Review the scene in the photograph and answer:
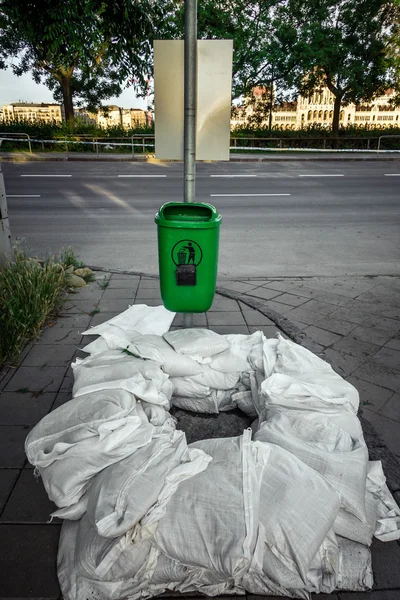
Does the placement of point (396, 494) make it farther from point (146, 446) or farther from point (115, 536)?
point (115, 536)

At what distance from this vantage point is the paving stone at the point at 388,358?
11.6 feet

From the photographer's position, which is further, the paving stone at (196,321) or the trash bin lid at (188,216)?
the paving stone at (196,321)

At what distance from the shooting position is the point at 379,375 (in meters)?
3.40

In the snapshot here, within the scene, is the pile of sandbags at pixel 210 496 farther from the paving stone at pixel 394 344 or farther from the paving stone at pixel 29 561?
the paving stone at pixel 394 344

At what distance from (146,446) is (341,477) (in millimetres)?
844

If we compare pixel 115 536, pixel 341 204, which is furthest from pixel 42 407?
pixel 341 204

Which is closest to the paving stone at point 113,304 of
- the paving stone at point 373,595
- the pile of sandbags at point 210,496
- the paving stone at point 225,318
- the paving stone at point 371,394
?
the paving stone at point 225,318

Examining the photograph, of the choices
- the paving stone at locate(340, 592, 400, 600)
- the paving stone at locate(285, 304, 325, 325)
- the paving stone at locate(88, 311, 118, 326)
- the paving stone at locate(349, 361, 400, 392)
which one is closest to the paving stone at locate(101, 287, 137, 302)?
the paving stone at locate(88, 311, 118, 326)

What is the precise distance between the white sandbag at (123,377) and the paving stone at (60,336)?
103 centimetres

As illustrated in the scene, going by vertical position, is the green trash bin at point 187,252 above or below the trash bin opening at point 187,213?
below

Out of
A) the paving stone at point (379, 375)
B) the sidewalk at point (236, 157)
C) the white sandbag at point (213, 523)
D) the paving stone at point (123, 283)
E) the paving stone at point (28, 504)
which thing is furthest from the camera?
the sidewalk at point (236, 157)

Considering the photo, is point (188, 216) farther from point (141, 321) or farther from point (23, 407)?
point (23, 407)

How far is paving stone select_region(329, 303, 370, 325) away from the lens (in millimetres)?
4402

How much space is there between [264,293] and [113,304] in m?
1.66
